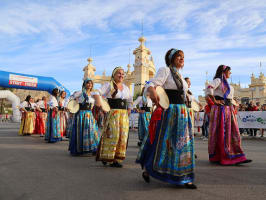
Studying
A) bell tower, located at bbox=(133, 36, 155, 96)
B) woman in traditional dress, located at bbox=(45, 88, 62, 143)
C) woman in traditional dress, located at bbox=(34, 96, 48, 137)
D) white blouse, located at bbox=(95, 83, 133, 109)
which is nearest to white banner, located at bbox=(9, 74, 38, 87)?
woman in traditional dress, located at bbox=(34, 96, 48, 137)

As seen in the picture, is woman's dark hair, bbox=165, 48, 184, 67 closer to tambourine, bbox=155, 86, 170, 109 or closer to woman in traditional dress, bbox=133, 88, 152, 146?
tambourine, bbox=155, 86, 170, 109

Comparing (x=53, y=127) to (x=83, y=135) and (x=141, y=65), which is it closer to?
(x=83, y=135)

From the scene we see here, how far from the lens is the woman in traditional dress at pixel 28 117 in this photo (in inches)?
455

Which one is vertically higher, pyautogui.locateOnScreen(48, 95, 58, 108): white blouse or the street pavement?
pyautogui.locateOnScreen(48, 95, 58, 108): white blouse

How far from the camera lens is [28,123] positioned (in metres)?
11.7

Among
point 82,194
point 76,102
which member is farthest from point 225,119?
point 76,102

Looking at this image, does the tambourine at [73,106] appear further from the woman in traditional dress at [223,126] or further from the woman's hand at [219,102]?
the woman's hand at [219,102]

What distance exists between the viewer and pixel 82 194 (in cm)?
267

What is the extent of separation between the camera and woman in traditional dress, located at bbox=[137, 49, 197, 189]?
9.50 ft

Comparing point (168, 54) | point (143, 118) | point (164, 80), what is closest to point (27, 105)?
point (143, 118)

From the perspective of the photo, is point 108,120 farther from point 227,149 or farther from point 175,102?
point 227,149

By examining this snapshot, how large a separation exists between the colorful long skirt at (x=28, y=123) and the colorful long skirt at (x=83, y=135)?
673cm

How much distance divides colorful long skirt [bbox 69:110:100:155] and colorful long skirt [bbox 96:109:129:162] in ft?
4.40

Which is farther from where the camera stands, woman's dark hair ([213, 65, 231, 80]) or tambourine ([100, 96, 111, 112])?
woman's dark hair ([213, 65, 231, 80])
